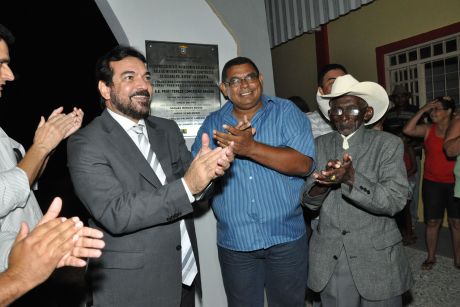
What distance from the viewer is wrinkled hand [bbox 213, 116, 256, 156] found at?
6.73 feet

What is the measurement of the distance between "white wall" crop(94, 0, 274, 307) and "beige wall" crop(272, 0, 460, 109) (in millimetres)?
4188

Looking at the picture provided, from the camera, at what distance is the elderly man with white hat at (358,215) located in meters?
2.05

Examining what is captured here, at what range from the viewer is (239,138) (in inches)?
82.7

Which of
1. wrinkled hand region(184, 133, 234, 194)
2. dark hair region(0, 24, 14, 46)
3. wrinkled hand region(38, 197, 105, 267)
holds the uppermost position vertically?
dark hair region(0, 24, 14, 46)

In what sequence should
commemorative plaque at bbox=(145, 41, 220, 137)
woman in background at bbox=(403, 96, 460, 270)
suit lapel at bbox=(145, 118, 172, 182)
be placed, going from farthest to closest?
woman in background at bbox=(403, 96, 460, 270)
commemorative plaque at bbox=(145, 41, 220, 137)
suit lapel at bbox=(145, 118, 172, 182)

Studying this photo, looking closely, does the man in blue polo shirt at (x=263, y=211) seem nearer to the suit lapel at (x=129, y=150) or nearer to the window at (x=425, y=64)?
the suit lapel at (x=129, y=150)

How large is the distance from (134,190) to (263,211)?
87 centimetres

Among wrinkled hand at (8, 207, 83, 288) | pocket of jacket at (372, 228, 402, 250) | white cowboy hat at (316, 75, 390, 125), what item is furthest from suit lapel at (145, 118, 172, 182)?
pocket of jacket at (372, 228, 402, 250)

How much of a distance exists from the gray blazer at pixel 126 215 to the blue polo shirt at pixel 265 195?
503 millimetres

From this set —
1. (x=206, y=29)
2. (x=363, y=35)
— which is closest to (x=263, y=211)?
(x=206, y=29)

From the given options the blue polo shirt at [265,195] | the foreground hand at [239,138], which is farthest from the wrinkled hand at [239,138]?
the blue polo shirt at [265,195]

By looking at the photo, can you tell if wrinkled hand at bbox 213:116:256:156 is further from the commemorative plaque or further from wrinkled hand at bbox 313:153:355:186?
the commemorative plaque

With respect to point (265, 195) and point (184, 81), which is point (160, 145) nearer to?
point (265, 195)

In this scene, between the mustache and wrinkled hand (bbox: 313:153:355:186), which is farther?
the mustache
